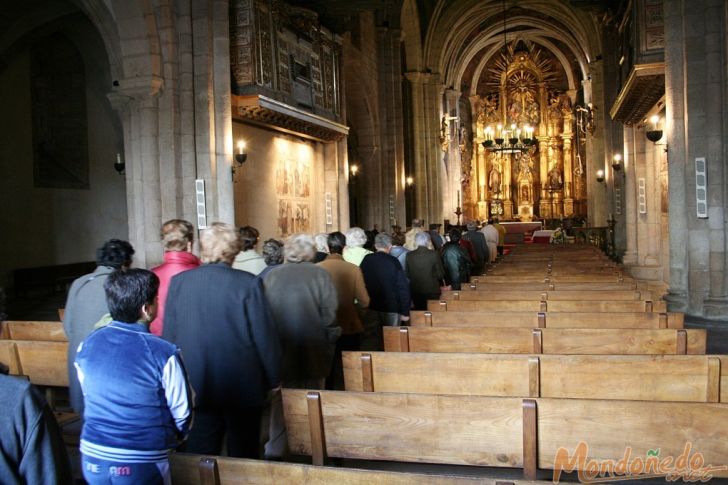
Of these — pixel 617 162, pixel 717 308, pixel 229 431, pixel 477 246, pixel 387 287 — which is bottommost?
pixel 717 308

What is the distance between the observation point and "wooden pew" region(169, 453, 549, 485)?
7.34ft

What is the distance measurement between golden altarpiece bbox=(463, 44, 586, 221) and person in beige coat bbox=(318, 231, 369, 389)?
33.0m

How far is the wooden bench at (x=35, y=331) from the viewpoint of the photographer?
6562mm

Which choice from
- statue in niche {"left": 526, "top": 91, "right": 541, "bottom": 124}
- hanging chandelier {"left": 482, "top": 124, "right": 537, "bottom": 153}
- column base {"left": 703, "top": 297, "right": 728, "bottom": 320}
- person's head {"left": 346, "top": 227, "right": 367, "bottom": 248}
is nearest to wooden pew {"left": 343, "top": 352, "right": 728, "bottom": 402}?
person's head {"left": 346, "top": 227, "right": 367, "bottom": 248}

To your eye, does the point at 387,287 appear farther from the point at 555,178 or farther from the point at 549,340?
the point at 555,178

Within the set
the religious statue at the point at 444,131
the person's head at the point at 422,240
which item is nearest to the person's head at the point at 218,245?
the person's head at the point at 422,240

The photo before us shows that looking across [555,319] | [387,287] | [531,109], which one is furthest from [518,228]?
[555,319]

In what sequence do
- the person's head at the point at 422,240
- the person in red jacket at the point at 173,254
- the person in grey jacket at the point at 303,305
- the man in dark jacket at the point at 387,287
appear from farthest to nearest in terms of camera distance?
the person's head at the point at 422,240, the man in dark jacket at the point at 387,287, the person in grey jacket at the point at 303,305, the person in red jacket at the point at 173,254

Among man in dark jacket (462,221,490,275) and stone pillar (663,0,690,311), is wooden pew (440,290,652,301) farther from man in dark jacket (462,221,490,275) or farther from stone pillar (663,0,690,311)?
man in dark jacket (462,221,490,275)

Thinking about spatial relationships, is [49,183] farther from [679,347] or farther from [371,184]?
[679,347]

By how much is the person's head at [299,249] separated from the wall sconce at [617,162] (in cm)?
1660

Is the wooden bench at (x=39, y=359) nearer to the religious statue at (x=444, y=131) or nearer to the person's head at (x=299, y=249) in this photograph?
the person's head at (x=299, y=249)

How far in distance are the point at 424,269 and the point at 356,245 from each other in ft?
5.97

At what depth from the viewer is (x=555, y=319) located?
19.8ft
